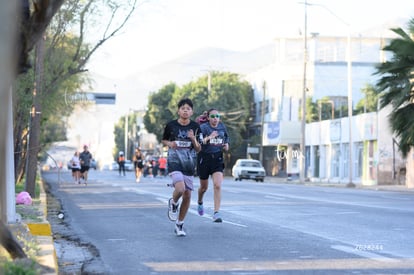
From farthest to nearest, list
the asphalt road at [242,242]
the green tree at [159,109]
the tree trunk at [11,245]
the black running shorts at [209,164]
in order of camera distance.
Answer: the green tree at [159,109] → the black running shorts at [209,164] → the asphalt road at [242,242] → the tree trunk at [11,245]

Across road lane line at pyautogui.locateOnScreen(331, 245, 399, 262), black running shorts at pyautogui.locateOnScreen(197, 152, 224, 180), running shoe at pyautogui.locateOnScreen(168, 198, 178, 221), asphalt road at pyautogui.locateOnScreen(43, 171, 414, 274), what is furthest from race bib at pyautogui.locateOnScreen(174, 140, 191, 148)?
road lane line at pyautogui.locateOnScreen(331, 245, 399, 262)

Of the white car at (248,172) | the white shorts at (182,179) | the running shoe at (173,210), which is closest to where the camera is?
the white shorts at (182,179)

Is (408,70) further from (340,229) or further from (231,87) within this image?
(231,87)

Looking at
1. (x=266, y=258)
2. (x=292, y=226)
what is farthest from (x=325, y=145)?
(x=266, y=258)

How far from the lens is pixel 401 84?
34281 mm

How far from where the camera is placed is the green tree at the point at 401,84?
33750 mm

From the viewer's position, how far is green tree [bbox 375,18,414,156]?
33750 millimetres

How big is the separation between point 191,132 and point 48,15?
5.47m

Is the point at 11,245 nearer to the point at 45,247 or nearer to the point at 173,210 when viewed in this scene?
the point at 45,247

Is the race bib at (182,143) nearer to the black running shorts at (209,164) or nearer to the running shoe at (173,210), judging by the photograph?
the running shoe at (173,210)

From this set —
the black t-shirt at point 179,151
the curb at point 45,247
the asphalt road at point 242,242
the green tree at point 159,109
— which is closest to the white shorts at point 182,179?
the black t-shirt at point 179,151

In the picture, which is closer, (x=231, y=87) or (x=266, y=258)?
(x=266, y=258)

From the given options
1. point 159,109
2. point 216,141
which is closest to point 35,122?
point 216,141

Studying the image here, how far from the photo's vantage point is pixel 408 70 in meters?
34.2
